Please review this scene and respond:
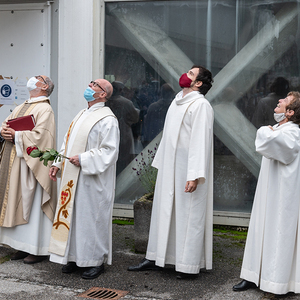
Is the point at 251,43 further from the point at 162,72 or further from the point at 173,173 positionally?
the point at 173,173

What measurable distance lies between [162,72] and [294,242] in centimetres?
330

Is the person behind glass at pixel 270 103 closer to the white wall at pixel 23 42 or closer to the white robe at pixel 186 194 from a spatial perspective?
the white robe at pixel 186 194

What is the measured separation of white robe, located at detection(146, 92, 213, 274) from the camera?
16.0 feet

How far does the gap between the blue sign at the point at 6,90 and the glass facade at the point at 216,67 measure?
1.43m

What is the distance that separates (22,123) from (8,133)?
0.60 ft

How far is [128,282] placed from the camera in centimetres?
489

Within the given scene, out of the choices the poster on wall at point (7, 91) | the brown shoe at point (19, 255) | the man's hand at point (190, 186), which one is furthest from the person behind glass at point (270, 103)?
the poster on wall at point (7, 91)

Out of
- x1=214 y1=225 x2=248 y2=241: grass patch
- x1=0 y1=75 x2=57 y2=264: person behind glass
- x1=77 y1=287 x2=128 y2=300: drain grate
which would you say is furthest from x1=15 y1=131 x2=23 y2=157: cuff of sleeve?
x1=214 y1=225 x2=248 y2=241: grass patch

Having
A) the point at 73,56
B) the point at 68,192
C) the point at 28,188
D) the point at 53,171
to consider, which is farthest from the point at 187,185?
the point at 73,56

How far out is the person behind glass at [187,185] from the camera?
16.0 ft

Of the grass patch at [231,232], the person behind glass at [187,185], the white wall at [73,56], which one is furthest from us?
the white wall at [73,56]

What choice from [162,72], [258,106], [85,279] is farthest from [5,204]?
[258,106]

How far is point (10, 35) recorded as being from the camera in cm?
726

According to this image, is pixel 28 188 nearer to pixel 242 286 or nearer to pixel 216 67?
pixel 242 286
